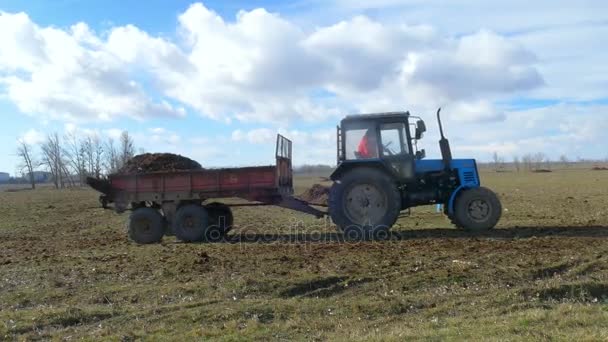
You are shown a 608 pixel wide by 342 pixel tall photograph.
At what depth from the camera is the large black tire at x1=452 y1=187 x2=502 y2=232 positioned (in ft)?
46.9

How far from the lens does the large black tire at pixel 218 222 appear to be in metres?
15.6

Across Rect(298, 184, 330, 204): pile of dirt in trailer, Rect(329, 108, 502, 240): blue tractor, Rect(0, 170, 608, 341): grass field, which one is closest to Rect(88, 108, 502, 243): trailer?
Rect(329, 108, 502, 240): blue tractor

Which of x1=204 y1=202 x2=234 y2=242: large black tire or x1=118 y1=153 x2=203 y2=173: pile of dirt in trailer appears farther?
x1=118 y1=153 x2=203 y2=173: pile of dirt in trailer

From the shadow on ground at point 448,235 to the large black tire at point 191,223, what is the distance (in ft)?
2.47

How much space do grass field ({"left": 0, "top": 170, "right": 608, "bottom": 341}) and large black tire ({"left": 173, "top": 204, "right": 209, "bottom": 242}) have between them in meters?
0.72

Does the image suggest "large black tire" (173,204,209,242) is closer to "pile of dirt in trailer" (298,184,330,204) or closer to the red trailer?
the red trailer

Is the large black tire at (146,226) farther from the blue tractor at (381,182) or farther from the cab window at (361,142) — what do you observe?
the cab window at (361,142)

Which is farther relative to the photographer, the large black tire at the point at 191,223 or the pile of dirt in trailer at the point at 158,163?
the pile of dirt in trailer at the point at 158,163

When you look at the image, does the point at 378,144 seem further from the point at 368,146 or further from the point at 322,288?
the point at 322,288

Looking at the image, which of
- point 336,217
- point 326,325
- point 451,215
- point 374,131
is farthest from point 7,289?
point 451,215

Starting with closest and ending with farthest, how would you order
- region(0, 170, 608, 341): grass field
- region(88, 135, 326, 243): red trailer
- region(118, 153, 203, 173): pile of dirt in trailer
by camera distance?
region(0, 170, 608, 341): grass field → region(88, 135, 326, 243): red trailer → region(118, 153, 203, 173): pile of dirt in trailer

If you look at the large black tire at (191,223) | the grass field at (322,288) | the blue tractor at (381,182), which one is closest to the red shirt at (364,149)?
the blue tractor at (381,182)

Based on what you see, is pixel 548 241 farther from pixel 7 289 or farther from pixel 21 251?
pixel 21 251

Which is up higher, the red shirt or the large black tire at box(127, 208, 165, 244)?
the red shirt
